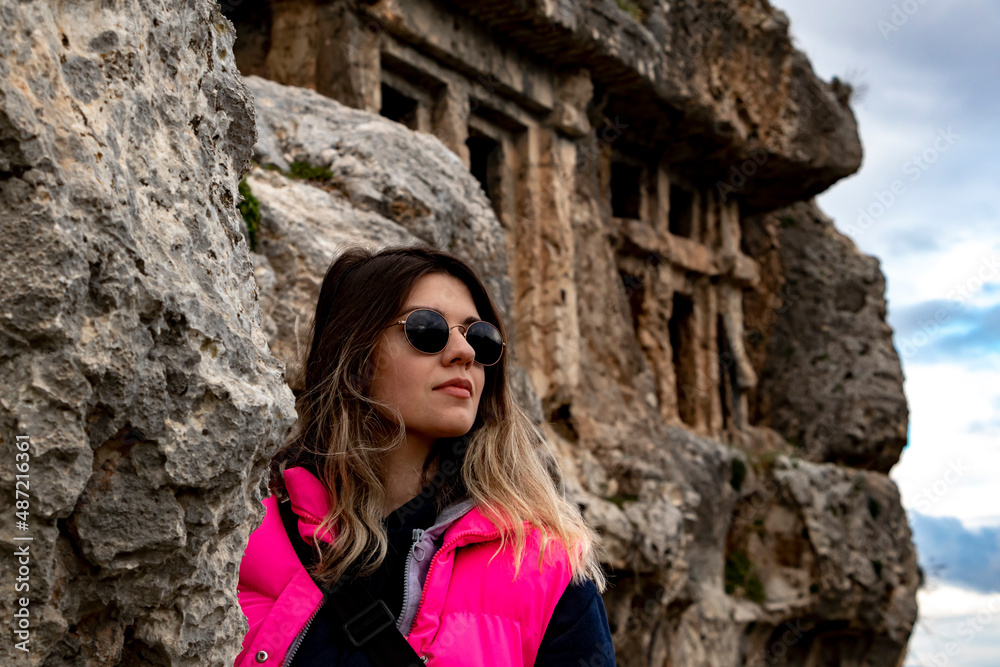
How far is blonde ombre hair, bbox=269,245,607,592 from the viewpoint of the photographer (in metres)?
1.99

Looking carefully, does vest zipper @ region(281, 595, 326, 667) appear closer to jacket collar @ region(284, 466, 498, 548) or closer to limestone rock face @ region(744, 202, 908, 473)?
jacket collar @ region(284, 466, 498, 548)

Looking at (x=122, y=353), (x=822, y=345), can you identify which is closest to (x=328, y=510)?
(x=122, y=353)

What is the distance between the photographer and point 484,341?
84.5 inches

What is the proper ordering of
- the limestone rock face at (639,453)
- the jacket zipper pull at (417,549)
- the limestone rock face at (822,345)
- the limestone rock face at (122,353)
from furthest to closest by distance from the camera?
the limestone rock face at (822,345) < the limestone rock face at (639,453) < the jacket zipper pull at (417,549) < the limestone rock face at (122,353)

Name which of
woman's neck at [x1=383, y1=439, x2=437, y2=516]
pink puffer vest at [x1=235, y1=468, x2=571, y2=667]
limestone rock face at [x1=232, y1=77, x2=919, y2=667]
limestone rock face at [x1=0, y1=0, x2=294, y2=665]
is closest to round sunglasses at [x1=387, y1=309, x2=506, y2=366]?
woman's neck at [x1=383, y1=439, x2=437, y2=516]

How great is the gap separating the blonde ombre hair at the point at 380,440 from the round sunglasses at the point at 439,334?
0.06 metres

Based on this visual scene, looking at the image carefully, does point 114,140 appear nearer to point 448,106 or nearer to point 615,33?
point 448,106

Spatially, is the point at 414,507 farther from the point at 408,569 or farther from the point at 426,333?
the point at 426,333

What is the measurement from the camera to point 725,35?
1210 centimetres

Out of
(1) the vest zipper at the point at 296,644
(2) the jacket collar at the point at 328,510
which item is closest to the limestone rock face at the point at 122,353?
(1) the vest zipper at the point at 296,644

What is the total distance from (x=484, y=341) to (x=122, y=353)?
943 mm

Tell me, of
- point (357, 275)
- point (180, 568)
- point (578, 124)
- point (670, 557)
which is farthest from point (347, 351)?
point (578, 124)

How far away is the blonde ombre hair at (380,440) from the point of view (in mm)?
1993

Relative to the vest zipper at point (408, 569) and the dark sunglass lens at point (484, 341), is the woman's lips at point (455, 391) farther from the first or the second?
the vest zipper at point (408, 569)
